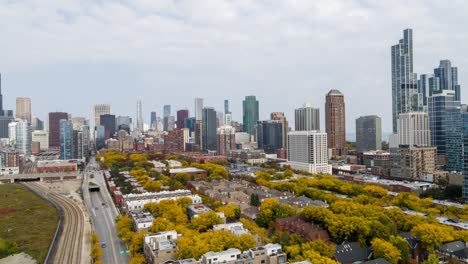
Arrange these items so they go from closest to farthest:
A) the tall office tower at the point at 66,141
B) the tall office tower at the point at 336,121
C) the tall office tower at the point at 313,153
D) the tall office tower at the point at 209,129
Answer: the tall office tower at the point at 313,153, the tall office tower at the point at 66,141, the tall office tower at the point at 336,121, the tall office tower at the point at 209,129

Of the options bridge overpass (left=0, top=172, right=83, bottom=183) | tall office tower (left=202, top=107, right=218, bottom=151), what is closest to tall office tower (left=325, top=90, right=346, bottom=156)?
tall office tower (left=202, top=107, right=218, bottom=151)

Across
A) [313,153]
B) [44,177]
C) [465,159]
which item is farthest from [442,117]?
[44,177]

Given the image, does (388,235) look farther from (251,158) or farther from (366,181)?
(251,158)

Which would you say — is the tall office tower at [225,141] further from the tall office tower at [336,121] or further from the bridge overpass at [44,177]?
the bridge overpass at [44,177]

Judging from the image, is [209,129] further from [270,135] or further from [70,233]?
[70,233]

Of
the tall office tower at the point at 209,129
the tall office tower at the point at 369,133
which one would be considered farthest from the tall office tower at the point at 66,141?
the tall office tower at the point at 369,133

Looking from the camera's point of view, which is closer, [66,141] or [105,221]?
[105,221]
